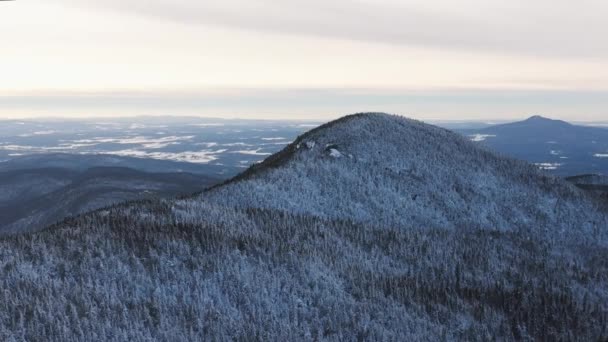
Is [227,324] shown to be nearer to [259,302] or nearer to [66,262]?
[259,302]

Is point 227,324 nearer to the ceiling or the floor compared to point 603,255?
nearer to the ceiling

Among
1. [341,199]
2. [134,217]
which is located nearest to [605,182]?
[341,199]

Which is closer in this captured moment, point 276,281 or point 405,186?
point 276,281

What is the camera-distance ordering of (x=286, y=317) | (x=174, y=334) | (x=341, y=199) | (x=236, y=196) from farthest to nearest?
(x=341, y=199)
(x=236, y=196)
(x=286, y=317)
(x=174, y=334)

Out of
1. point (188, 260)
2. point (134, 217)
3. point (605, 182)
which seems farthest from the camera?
point (605, 182)

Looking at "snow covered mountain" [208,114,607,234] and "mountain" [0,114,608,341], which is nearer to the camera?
"mountain" [0,114,608,341]

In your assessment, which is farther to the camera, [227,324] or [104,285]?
[104,285]

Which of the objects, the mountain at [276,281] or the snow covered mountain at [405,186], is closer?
the mountain at [276,281]

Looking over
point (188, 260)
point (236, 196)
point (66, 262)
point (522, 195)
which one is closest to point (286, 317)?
point (188, 260)

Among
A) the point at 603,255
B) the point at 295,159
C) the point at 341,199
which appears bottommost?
the point at 603,255
